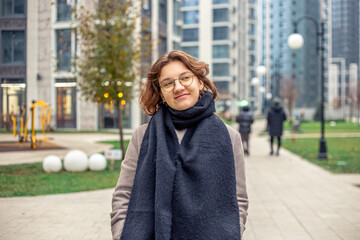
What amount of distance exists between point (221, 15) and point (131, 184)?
81972 mm

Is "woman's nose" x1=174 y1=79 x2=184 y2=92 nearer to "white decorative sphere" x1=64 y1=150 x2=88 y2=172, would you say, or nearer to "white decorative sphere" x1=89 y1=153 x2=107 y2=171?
"white decorative sphere" x1=64 y1=150 x2=88 y2=172

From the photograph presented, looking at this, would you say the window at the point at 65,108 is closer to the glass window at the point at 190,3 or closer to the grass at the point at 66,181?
the grass at the point at 66,181

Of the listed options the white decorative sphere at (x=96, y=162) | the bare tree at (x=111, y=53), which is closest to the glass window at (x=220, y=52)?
the bare tree at (x=111, y=53)

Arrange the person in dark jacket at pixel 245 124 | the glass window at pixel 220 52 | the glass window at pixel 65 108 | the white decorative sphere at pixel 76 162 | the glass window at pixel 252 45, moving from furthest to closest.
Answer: the glass window at pixel 252 45, the glass window at pixel 220 52, the person in dark jacket at pixel 245 124, the white decorative sphere at pixel 76 162, the glass window at pixel 65 108

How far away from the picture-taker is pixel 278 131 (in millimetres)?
16953

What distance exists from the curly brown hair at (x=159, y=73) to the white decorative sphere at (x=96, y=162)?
8.53 m

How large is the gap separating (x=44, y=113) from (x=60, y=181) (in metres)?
4.76

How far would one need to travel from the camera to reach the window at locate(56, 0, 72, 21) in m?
5.72

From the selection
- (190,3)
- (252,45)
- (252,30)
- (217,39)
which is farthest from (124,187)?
(252,30)

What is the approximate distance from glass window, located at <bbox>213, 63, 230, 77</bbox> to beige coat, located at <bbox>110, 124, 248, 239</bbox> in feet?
259

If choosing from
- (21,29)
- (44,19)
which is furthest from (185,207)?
(44,19)

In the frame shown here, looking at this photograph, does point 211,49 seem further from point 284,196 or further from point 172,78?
point 172,78

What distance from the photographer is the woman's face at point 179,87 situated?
2.78 metres

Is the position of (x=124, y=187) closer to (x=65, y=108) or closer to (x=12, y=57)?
(x=12, y=57)
